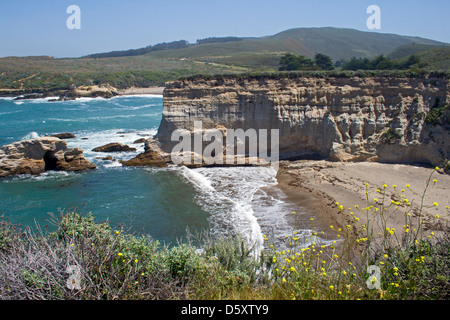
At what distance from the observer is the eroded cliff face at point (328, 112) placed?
21.2m

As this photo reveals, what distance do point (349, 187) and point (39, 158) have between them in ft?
66.4

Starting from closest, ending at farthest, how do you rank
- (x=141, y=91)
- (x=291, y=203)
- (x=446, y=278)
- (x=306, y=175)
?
(x=446, y=278) → (x=291, y=203) → (x=306, y=175) → (x=141, y=91)

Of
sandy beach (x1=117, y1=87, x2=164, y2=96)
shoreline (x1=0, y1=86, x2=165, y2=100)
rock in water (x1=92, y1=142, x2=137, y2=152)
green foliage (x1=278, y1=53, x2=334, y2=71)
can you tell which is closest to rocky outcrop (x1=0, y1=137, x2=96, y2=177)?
rock in water (x1=92, y1=142, x2=137, y2=152)

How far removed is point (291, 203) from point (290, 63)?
41.1 m

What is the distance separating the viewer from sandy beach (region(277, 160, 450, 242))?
15.2 metres

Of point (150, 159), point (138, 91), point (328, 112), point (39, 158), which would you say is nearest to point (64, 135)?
point (39, 158)

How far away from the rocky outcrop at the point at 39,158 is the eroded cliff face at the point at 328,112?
6.10 metres

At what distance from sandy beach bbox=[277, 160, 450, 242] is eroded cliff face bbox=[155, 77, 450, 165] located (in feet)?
4.12

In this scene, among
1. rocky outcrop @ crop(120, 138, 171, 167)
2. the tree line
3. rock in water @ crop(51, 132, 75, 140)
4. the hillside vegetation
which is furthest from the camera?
the hillside vegetation

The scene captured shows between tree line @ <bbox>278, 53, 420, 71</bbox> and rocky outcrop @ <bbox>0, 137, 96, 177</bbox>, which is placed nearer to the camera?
rocky outcrop @ <bbox>0, 137, 96, 177</bbox>

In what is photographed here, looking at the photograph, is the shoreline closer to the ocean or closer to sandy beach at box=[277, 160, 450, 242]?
the ocean
